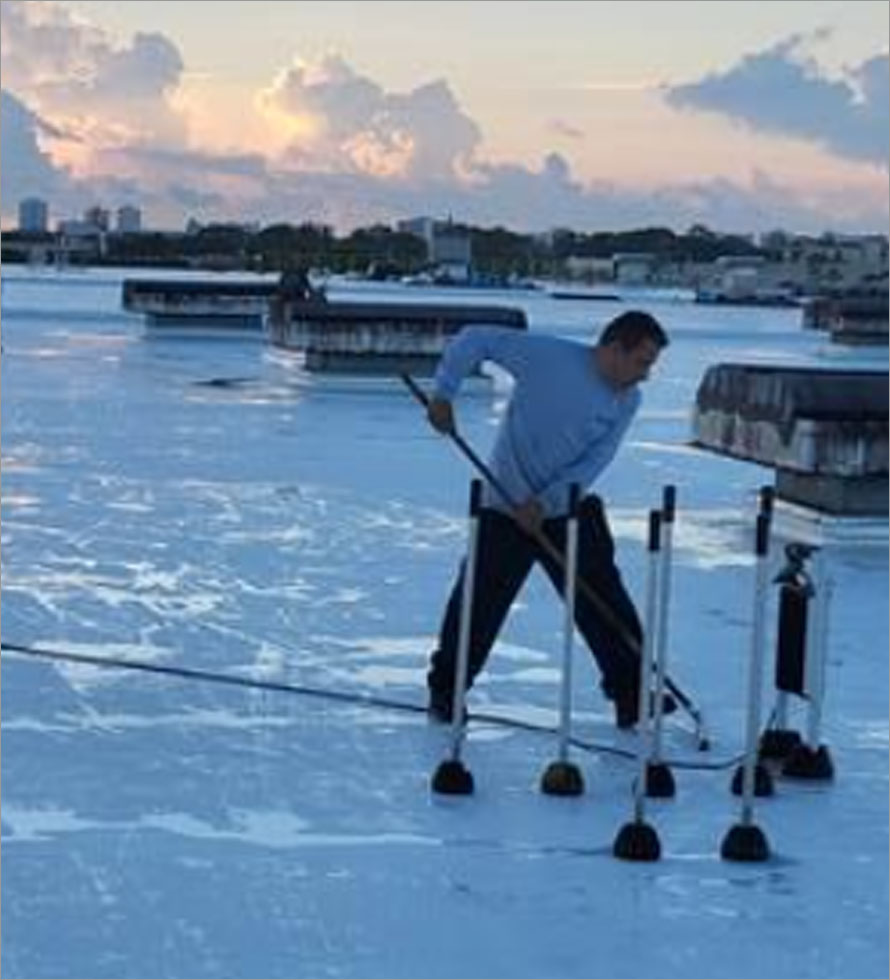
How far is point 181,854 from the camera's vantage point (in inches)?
215

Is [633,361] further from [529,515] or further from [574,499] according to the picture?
[574,499]

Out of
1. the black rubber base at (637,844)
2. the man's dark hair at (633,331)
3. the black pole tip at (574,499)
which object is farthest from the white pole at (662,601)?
the man's dark hair at (633,331)

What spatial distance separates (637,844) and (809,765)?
111 cm

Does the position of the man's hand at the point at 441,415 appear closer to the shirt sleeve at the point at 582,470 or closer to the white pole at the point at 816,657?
the shirt sleeve at the point at 582,470

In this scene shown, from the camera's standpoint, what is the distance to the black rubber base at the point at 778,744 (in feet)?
21.8

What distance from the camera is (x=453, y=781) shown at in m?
6.23

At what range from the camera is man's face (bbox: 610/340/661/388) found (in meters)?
6.96

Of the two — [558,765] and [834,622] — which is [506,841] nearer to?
[558,765]

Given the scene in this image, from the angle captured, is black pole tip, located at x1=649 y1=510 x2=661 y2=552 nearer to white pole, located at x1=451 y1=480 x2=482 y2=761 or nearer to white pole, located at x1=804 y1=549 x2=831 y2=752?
white pole, located at x1=451 y1=480 x2=482 y2=761

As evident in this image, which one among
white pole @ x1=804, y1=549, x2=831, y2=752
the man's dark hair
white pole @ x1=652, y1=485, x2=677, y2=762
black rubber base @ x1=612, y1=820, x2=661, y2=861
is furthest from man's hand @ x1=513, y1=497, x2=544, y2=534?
black rubber base @ x1=612, y1=820, x2=661, y2=861

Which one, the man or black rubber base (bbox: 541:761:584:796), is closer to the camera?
black rubber base (bbox: 541:761:584:796)

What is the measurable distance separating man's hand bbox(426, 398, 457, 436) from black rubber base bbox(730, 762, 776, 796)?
1.34m

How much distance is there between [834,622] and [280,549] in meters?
2.98

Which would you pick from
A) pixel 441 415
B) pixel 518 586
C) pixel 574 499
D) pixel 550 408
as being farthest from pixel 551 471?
pixel 574 499
